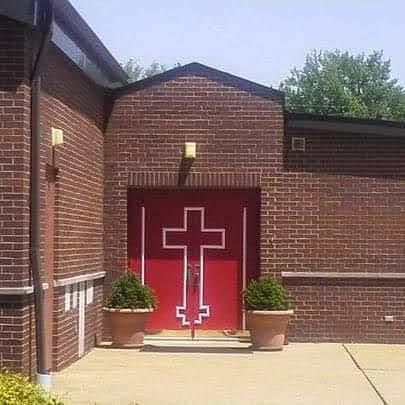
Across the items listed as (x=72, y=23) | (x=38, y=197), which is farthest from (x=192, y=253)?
(x=38, y=197)

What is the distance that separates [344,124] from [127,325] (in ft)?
15.1

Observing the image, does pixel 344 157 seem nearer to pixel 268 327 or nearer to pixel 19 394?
pixel 268 327

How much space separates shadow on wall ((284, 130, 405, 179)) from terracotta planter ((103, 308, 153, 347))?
11.2 feet

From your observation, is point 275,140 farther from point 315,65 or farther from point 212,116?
point 315,65

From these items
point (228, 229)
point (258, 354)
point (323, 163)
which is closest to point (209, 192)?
point (228, 229)

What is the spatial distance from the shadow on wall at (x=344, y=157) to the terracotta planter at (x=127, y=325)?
3.42 meters

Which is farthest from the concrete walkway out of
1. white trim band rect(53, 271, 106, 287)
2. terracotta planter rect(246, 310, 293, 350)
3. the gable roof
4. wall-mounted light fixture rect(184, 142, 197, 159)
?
the gable roof

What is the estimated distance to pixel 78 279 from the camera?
15.1 m

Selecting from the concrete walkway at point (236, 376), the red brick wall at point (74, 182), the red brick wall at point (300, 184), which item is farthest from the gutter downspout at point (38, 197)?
the red brick wall at point (300, 184)

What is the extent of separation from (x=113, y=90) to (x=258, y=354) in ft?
16.0

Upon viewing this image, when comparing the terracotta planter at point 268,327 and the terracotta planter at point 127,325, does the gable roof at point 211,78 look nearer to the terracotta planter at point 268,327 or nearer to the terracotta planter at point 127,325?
the terracotta planter at point 268,327

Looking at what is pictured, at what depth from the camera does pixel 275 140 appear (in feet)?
58.6

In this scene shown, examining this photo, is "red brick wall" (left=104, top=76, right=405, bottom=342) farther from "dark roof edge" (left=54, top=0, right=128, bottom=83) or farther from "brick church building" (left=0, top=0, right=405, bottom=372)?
"dark roof edge" (left=54, top=0, right=128, bottom=83)

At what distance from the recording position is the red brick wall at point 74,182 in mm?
13648
